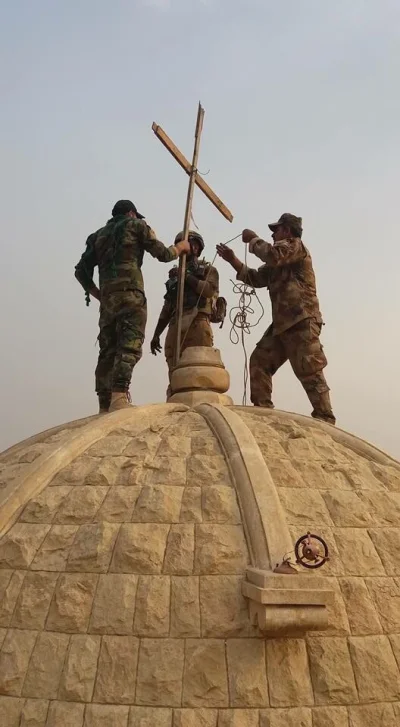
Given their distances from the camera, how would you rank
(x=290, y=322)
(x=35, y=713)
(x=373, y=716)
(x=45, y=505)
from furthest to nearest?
1. (x=290, y=322)
2. (x=45, y=505)
3. (x=373, y=716)
4. (x=35, y=713)

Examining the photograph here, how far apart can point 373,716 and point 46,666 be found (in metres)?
2.54

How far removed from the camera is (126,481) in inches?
231

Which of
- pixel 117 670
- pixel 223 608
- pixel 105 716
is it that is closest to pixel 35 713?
pixel 105 716

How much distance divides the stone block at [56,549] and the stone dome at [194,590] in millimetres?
11

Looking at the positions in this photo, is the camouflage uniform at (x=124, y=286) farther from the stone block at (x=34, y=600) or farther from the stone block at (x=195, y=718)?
the stone block at (x=195, y=718)

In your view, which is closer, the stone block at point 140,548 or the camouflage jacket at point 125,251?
the stone block at point 140,548

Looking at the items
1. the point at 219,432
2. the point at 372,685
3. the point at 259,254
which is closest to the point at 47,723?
the point at 372,685

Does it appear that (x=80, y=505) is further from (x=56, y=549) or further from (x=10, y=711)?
(x=10, y=711)

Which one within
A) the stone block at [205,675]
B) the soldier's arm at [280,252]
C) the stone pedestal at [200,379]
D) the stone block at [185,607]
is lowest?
the stone block at [205,675]

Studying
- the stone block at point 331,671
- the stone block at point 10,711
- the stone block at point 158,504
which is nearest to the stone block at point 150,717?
the stone block at point 10,711

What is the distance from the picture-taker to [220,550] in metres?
5.14

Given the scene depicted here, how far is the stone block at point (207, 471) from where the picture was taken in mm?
5773

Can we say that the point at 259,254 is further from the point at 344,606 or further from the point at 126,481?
the point at 344,606

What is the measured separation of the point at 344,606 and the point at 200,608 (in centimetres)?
125
